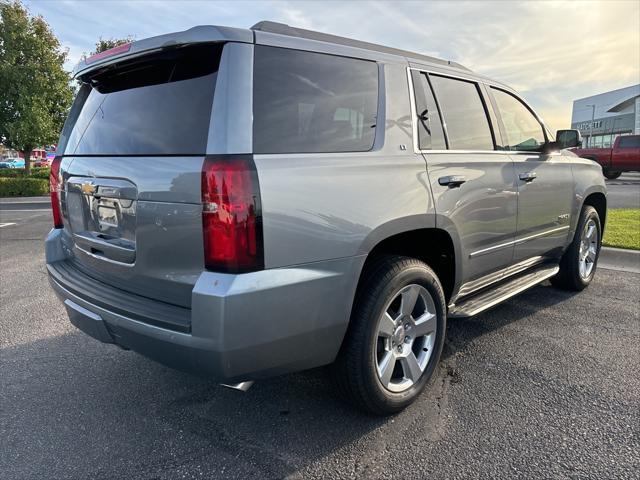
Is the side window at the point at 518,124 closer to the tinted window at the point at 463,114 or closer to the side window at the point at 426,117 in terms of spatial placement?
the tinted window at the point at 463,114

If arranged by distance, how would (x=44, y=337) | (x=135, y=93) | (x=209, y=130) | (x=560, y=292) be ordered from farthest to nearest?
1. (x=560, y=292)
2. (x=44, y=337)
3. (x=135, y=93)
4. (x=209, y=130)

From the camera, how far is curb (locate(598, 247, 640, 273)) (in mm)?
5938

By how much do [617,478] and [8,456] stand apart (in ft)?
9.54

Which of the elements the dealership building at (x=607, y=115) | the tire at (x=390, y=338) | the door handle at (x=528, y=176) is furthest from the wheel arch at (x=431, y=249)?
the dealership building at (x=607, y=115)

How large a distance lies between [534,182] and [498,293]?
0.95 meters

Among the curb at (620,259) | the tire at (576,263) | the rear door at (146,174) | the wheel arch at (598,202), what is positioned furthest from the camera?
the curb at (620,259)

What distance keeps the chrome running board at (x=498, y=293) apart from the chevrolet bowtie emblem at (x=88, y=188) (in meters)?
2.25

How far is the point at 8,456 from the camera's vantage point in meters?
2.36

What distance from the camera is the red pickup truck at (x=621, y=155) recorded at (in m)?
21.4

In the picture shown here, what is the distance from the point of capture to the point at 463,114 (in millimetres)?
3348

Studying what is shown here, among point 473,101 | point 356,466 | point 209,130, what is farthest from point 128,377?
point 473,101

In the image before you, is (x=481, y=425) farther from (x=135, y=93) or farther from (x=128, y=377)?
(x=135, y=93)

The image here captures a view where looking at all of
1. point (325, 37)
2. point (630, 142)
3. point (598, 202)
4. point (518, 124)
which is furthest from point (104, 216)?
point (630, 142)

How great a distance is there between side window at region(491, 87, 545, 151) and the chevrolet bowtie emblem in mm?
2951
